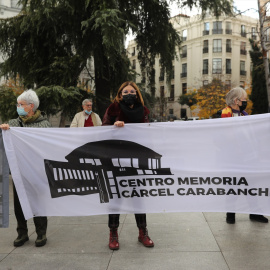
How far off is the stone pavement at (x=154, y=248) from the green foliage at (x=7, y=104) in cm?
495

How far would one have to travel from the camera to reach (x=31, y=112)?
13.7 ft

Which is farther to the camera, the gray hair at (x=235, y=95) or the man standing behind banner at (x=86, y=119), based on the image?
the man standing behind banner at (x=86, y=119)

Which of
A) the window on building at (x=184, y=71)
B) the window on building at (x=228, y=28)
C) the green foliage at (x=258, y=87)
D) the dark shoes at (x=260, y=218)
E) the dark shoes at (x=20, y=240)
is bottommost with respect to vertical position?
the dark shoes at (x=260, y=218)

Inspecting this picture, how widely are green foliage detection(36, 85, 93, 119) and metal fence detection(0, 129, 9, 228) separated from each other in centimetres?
494

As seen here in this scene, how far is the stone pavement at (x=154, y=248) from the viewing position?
3.43 meters

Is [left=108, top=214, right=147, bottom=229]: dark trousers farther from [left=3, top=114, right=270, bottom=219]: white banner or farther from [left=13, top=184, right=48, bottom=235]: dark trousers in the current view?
[left=13, top=184, right=48, bottom=235]: dark trousers

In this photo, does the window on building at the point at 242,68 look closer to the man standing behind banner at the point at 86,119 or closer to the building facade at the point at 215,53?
the building facade at the point at 215,53

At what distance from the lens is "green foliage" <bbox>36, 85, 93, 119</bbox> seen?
877 cm

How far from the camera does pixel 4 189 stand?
12.9 ft

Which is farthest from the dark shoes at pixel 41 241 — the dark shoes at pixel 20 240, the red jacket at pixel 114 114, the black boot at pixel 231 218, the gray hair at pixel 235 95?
the gray hair at pixel 235 95

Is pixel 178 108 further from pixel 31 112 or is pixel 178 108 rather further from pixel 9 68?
pixel 31 112

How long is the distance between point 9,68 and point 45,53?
4.08 feet

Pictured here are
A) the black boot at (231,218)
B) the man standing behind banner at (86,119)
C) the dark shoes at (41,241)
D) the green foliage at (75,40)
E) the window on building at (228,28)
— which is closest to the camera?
the dark shoes at (41,241)

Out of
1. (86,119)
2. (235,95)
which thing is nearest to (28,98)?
(235,95)
